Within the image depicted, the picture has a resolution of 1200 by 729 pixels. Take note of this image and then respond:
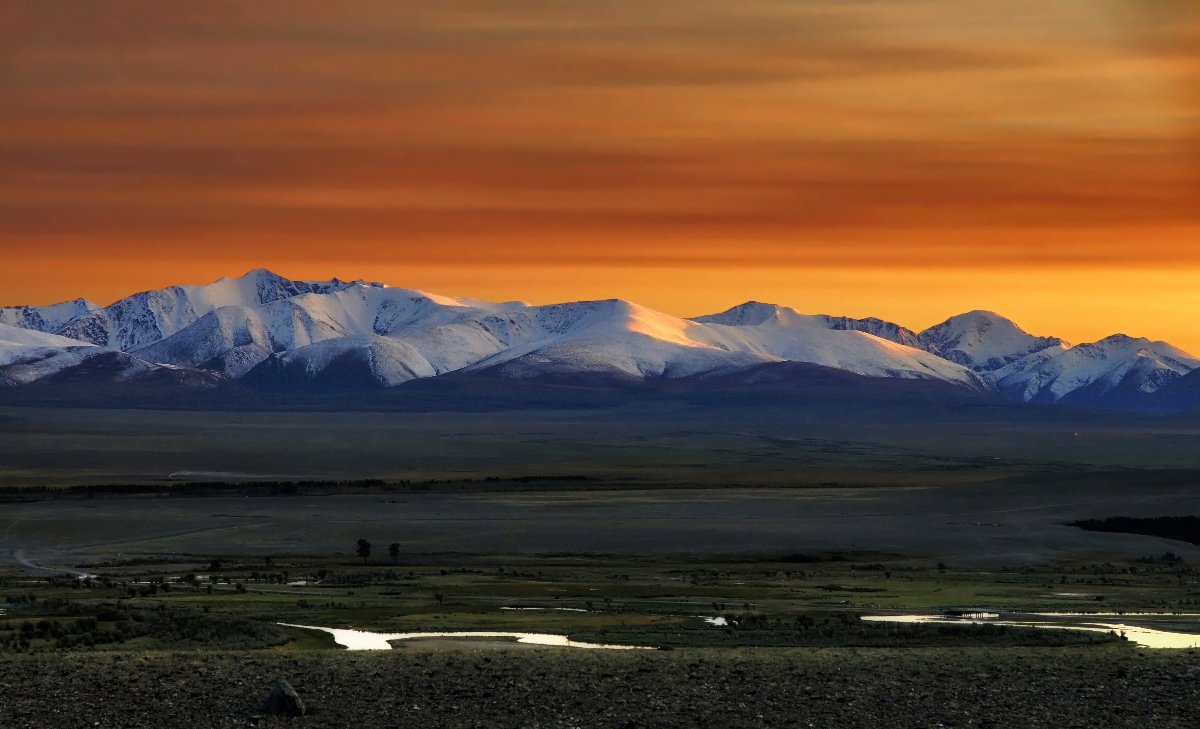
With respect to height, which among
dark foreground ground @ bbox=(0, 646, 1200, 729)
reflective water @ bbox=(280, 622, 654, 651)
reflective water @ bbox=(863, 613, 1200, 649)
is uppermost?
dark foreground ground @ bbox=(0, 646, 1200, 729)

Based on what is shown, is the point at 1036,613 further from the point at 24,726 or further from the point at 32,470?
the point at 32,470

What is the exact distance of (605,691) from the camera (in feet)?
104

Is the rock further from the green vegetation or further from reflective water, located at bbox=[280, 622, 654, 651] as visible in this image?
reflective water, located at bbox=[280, 622, 654, 651]

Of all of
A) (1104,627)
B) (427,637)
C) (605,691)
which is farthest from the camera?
(1104,627)

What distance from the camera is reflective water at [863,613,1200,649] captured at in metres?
46.8

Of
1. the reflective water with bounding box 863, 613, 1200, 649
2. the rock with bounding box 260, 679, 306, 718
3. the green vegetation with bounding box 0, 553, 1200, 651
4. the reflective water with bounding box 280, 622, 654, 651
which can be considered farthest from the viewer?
the reflective water with bounding box 863, 613, 1200, 649

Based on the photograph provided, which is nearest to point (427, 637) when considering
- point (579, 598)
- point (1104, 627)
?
point (579, 598)

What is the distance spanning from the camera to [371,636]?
48750 millimetres

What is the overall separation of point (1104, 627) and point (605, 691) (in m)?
25.0

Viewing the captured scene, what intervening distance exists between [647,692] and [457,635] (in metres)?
17.6

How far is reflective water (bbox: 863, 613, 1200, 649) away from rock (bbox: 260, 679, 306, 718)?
24.5m

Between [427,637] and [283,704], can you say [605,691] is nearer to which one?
[283,704]

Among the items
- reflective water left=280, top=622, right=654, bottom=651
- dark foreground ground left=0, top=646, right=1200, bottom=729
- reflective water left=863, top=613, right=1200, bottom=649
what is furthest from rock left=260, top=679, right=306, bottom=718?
reflective water left=863, top=613, right=1200, bottom=649

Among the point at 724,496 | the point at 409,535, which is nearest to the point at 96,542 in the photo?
the point at 409,535
